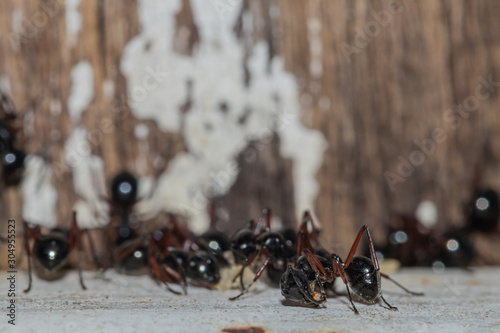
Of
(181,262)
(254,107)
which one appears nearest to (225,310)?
(181,262)

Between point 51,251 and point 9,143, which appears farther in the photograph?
point 9,143

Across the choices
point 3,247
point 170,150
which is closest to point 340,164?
point 170,150

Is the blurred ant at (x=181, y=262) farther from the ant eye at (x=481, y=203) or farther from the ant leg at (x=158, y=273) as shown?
the ant eye at (x=481, y=203)

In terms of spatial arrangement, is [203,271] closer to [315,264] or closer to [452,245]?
[315,264]

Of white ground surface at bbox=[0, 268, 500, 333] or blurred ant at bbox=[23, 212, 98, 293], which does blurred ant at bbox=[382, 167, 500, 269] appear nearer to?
white ground surface at bbox=[0, 268, 500, 333]

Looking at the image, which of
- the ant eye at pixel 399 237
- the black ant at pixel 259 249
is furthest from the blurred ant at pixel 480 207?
the black ant at pixel 259 249
